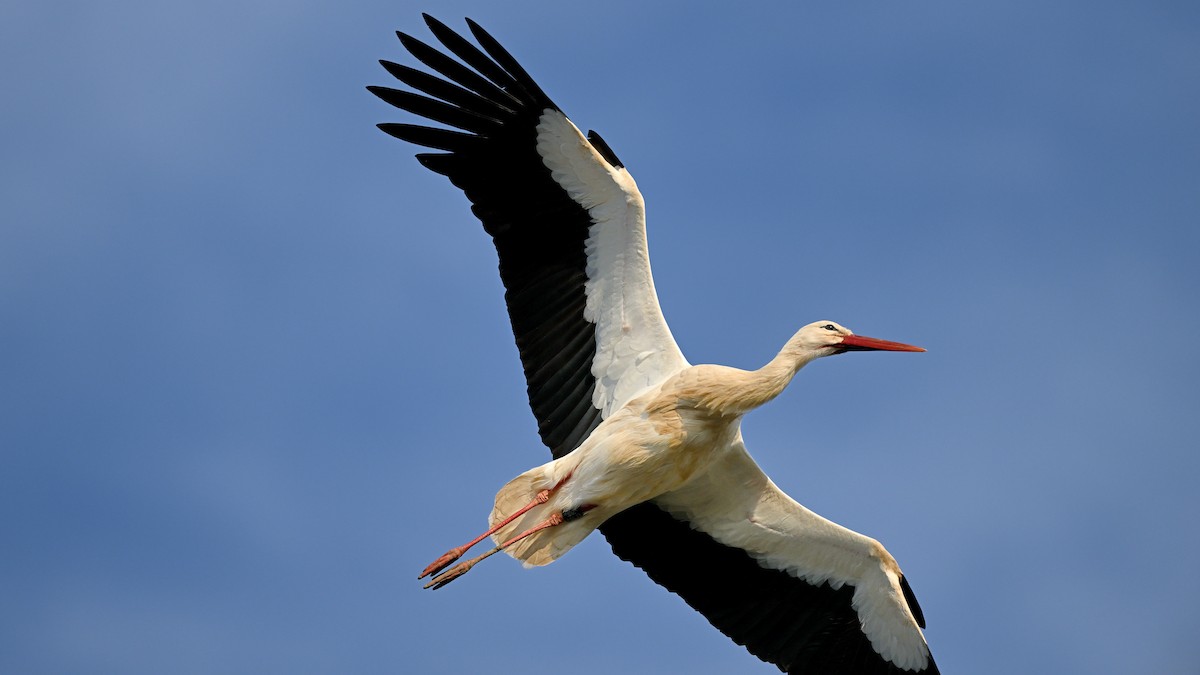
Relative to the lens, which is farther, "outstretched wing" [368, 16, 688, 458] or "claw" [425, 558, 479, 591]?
"outstretched wing" [368, 16, 688, 458]

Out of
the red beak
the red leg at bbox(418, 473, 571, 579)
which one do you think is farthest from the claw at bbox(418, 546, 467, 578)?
the red beak

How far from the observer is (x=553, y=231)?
10242 millimetres

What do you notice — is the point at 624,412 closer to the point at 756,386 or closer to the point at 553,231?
the point at 756,386

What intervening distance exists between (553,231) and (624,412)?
Answer: 1.32 m

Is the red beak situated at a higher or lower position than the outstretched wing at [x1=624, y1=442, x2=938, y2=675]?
higher

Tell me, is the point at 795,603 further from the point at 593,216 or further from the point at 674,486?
the point at 593,216

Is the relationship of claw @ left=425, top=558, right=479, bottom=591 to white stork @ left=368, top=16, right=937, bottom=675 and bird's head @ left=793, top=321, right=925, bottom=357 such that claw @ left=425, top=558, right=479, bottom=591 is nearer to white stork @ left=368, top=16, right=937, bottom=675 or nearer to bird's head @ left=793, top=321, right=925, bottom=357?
white stork @ left=368, top=16, right=937, bottom=675

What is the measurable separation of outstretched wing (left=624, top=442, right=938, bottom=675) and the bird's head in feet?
3.08

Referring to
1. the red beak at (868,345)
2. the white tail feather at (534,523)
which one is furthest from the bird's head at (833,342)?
the white tail feather at (534,523)

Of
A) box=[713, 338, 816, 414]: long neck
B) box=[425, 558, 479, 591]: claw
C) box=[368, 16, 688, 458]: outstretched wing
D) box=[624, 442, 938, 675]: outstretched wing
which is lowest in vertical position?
box=[624, 442, 938, 675]: outstretched wing

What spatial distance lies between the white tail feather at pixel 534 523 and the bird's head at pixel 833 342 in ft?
5.46

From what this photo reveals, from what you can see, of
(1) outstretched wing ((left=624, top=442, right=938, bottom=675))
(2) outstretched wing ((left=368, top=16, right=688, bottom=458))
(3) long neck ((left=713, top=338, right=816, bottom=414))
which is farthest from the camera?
(1) outstretched wing ((left=624, top=442, right=938, bottom=675))

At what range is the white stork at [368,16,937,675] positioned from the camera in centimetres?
962

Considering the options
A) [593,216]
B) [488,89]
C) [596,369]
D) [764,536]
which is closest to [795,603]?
[764,536]
